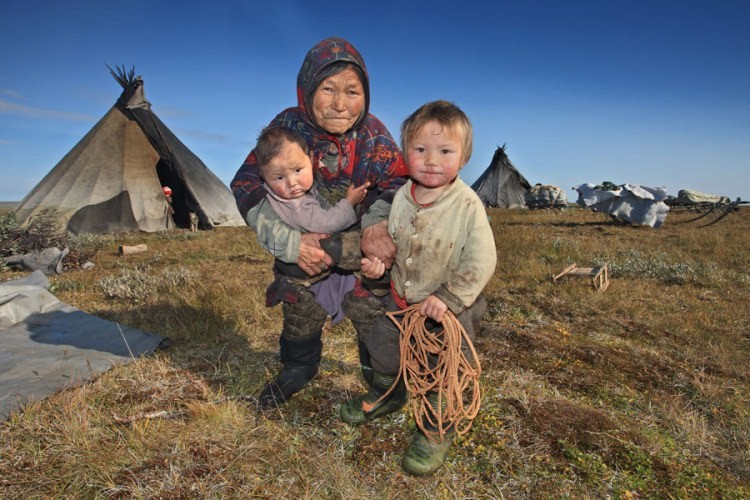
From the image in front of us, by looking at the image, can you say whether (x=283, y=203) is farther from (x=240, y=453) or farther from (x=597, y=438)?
(x=597, y=438)

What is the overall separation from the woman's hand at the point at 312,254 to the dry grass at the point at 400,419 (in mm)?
1042

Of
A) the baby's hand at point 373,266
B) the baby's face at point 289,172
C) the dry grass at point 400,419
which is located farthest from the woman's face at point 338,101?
the dry grass at point 400,419

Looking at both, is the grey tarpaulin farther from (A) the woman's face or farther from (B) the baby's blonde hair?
(B) the baby's blonde hair

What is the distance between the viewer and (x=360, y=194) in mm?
2518

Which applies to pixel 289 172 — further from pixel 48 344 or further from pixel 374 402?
pixel 48 344

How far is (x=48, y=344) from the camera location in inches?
166

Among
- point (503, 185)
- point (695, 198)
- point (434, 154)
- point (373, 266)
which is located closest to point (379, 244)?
point (373, 266)

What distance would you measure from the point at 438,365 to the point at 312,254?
3.13ft

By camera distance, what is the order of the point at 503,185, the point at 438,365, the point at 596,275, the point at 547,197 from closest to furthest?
the point at 438,365, the point at 596,275, the point at 547,197, the point at 503,185

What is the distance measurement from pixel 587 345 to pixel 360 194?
2.96 metres

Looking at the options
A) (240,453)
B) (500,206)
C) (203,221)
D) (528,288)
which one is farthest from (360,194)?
(500,206)

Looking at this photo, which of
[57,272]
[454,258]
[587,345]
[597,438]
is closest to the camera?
[454,258]

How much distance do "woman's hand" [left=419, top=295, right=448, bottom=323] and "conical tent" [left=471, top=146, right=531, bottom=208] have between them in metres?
29.9

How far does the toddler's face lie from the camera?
1967mm
